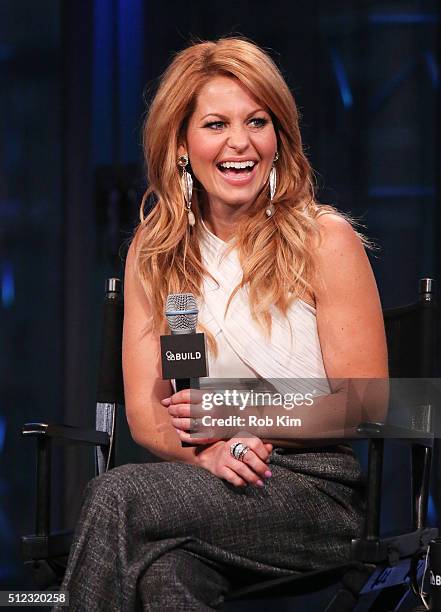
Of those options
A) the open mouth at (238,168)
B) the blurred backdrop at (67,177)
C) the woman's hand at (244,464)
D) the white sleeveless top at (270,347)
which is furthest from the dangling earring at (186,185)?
the blurred backdrop at (67,177)

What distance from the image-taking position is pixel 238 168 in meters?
2.32

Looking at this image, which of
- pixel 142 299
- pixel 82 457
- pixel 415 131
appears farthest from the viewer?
pixel 82 457

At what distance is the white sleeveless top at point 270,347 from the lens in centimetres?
225

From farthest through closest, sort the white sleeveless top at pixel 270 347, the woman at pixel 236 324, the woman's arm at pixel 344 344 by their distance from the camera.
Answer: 1. the white sleeveless top at pixel 270 347
2. the woman's arm at pixel 344 344
3. the woman at pixel 236 324

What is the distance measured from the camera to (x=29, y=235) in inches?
148

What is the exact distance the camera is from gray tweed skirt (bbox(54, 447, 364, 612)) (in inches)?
71.9

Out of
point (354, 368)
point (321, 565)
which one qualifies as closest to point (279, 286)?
point (354, 368)

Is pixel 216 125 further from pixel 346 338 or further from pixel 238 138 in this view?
pixel 346 338

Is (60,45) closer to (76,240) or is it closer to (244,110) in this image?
(76,240)

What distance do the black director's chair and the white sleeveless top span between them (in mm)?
234

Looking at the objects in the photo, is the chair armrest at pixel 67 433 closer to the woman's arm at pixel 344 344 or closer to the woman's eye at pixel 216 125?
the woman's arm at pixel 344 344

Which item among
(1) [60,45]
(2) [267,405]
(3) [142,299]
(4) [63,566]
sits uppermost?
(1) [60,45]

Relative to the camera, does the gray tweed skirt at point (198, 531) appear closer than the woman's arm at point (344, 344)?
Yes

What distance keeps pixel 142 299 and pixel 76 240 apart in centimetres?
140
